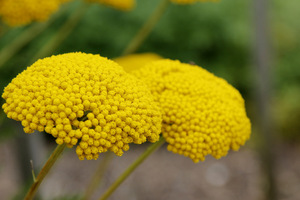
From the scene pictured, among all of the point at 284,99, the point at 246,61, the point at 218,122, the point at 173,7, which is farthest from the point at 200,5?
the point at 218,122

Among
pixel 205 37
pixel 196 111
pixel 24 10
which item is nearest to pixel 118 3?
pixel 24 10

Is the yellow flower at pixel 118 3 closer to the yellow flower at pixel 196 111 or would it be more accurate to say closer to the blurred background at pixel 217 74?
the yellow flower at pixel 196 111

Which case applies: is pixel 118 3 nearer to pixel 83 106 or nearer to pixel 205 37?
pixel 83 106

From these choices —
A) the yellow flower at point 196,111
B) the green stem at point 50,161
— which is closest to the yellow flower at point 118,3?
the yellow flower at point 196,111

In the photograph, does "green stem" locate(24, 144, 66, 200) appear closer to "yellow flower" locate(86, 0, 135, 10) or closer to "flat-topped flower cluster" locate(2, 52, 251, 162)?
"flat-topped flower cluster" locate(2, 52, 251, 162)

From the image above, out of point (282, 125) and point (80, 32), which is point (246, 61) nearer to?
point (282, 125)
